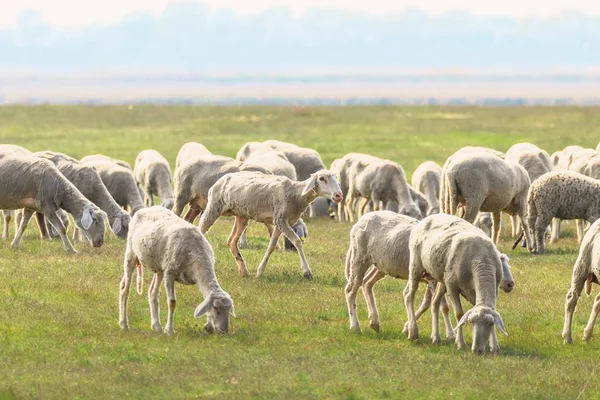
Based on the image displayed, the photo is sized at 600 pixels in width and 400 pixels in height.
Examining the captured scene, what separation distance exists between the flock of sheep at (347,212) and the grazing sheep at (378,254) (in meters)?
0.02

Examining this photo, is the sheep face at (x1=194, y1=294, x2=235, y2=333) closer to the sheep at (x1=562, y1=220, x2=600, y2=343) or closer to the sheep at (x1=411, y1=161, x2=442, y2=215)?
the sheep at (x1=562, y1=220, x2=600, y2=343)

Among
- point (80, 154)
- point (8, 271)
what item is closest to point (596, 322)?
point (8, 271)

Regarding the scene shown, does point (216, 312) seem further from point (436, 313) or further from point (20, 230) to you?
point (20, 230)

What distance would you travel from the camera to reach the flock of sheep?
50.0 feet

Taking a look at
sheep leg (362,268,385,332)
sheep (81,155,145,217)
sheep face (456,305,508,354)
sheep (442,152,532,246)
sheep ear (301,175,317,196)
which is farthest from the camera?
sheep (81,155,145,217)

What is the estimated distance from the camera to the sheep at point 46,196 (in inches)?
894

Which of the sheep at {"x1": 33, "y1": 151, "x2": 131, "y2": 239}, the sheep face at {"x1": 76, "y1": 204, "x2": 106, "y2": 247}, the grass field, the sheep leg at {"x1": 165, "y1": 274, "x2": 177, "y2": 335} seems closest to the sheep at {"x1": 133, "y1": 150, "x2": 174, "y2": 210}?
the grass field

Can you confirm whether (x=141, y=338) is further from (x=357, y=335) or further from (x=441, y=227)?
(x=441, y=227)

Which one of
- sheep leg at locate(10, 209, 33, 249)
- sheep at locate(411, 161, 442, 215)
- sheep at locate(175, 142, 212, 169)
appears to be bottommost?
sheep at locate(411, 161, 442, 215)

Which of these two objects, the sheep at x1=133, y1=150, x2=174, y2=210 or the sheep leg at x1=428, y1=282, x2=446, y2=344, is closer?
the sheep leg at x1=428, y1=282, x2=446, y2=344

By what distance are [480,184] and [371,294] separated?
8.30 m

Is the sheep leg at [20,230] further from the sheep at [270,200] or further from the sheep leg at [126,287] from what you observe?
the sheep leg at [126,287]

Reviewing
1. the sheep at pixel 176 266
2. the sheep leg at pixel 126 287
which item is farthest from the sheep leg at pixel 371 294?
the sheep leg at pixel 126 287

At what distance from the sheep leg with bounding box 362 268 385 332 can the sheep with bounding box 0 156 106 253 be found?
751cm
